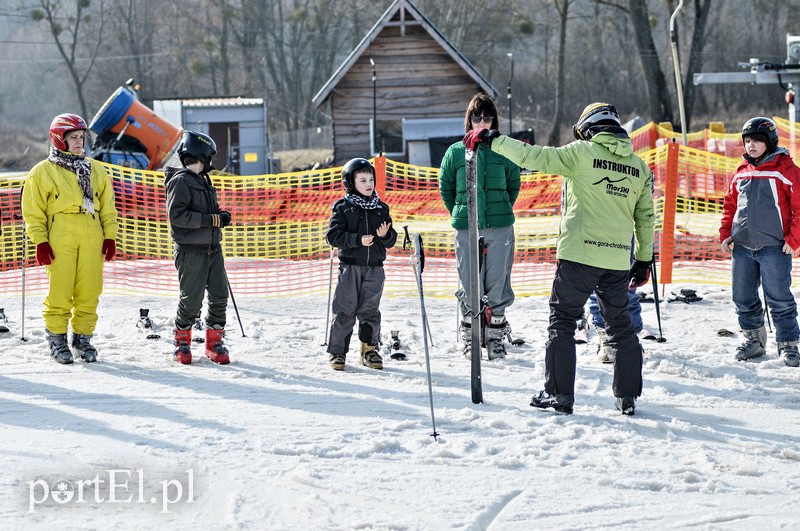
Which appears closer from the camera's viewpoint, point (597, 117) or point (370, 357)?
point (597, 117)

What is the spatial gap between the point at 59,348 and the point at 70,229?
2.91 ft

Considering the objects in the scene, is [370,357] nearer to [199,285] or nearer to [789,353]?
[199,285]

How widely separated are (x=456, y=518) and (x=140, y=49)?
2586 inches

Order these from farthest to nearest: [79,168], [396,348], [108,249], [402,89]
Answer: [402,89], [396,348], [108,249], [79,168]

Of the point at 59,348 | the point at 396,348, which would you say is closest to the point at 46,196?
the point at 59,348

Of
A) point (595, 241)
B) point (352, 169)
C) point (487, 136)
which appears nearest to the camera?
point (487, 136)

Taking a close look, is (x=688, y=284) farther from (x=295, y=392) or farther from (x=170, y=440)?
(x=170, y=440)

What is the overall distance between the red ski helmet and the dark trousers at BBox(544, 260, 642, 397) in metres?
3.71

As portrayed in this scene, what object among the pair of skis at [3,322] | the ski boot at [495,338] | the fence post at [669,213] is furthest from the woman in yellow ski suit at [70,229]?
the fence post at [669,213]

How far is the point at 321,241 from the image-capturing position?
44.5 feet

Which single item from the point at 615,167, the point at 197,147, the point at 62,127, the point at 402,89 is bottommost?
the point at 615,167

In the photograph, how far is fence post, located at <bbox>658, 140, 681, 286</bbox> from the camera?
414 inches

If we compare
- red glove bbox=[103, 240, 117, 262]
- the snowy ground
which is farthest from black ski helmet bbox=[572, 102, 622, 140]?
red glove bbox=[103, 240, 117, 262]

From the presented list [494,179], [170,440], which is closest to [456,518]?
[170,440]
